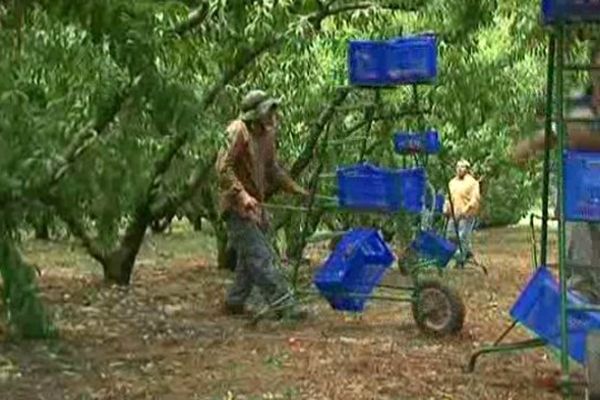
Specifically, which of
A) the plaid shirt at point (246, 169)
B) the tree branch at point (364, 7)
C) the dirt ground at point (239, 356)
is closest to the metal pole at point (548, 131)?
the dirt ground at point (239, 356)

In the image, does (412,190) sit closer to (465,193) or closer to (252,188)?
(252,188)

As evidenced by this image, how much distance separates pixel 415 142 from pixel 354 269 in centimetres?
266

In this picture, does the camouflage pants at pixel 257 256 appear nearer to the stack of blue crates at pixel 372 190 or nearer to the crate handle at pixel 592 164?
the stack of blue crates at pixel 372 190

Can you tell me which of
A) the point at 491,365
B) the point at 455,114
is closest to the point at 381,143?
the point at 455,114

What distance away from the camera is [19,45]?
24.6 feet

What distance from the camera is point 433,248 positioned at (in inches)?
573

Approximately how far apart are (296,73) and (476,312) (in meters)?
4.18

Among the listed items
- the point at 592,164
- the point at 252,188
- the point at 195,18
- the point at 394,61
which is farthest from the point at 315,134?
the point at 592,164

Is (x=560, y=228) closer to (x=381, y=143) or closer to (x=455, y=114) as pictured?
(x=381, y=143)

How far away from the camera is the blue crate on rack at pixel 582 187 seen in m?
7.07

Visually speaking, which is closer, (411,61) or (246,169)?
(411,61)

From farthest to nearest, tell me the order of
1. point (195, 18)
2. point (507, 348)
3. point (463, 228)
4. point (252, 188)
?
point (463, 228) < point (252, 188) < point (195, 18) < point (507, 348)

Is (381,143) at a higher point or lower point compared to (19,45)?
lower

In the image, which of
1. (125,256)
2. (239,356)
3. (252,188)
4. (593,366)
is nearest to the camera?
(593,366)
